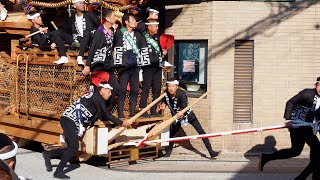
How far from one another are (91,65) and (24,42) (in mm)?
2562

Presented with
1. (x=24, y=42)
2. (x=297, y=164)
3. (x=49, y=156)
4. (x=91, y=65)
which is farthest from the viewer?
(x=24, y=42)

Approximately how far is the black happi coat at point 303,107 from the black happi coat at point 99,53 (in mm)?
2956

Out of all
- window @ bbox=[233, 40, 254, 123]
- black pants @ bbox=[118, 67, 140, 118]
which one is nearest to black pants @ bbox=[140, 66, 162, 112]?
black pants @ bbox=[118, 67, 140, 118]

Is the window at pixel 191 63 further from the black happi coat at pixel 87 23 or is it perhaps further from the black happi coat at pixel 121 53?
the black happi coat at pixel 87 23

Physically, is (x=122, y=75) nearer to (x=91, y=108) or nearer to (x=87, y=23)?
(x=91, y=108)

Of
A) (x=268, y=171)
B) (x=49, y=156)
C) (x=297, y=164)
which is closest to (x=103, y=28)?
(x=49, y=156)

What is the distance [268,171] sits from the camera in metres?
8.33

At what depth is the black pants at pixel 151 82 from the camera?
8.80 metres

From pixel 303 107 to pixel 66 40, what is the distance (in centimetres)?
413

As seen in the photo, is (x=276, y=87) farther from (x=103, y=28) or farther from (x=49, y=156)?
(x=49, y=156)

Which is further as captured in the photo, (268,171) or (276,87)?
(276,87)

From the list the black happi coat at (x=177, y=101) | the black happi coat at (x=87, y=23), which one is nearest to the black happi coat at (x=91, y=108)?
the black happi coat at (x=87, y=23)

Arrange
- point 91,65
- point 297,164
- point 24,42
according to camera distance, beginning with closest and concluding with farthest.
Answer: point 91,65 < point 297,164 < point 24,42

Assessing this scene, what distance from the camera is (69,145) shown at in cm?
743
